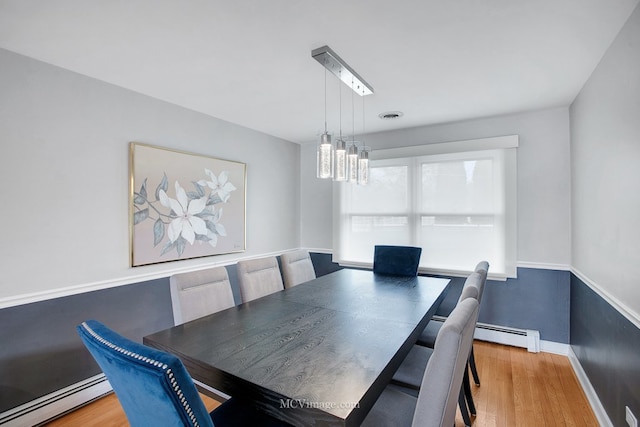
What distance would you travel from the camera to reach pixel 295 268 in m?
2.85

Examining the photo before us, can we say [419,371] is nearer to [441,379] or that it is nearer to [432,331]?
[432,331]

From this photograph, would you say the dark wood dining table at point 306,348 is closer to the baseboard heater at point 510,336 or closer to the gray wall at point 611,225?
the gray wall at point 611,225

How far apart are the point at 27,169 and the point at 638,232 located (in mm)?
3489

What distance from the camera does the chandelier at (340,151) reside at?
1931 millimetres

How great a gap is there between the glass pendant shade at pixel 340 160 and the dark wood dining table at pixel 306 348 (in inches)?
34.6

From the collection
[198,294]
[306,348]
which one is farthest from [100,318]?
[306,348]

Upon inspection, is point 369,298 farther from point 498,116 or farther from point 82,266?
point 498,116

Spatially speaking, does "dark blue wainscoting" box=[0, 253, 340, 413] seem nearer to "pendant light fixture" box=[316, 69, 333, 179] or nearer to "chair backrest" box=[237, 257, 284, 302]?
"chair backrest" box=[237, 257, 284, 302]

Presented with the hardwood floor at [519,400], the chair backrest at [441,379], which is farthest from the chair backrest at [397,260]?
the chair backrest at [441,379]

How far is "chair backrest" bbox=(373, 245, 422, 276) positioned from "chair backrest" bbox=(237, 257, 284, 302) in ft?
3.72

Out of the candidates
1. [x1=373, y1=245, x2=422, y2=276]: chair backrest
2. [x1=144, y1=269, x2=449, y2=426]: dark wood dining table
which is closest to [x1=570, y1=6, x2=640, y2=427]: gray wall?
[x1=144, y1=269, x2=449, y2=426]: dark wood dining table

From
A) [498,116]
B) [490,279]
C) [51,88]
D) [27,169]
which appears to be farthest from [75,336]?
[498,116]

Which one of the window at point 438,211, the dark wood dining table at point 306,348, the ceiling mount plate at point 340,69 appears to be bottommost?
the dark wood dining table at point 306,348

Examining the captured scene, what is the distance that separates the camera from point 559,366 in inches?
106
